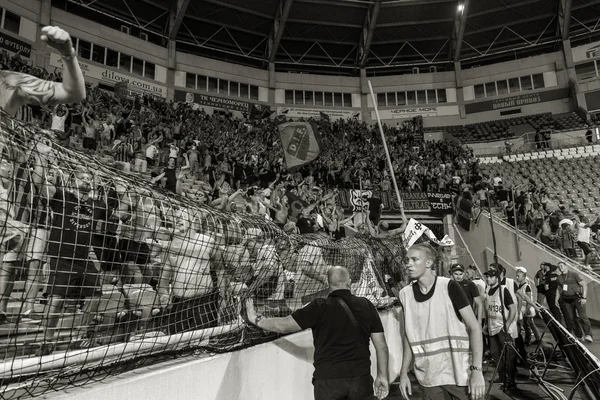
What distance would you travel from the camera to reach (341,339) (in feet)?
10.7

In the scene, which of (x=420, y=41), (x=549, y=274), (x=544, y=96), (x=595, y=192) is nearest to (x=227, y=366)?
(x=549, y=274)

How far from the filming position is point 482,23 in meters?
31.4

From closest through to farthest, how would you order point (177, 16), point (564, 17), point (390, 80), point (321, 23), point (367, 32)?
1. point (177, 16)
2. point (321, 23)
3. point (564, 17)
4. point (367, 32)
5. point (390, 80)

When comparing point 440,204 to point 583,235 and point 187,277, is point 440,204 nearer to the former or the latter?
point 583,235

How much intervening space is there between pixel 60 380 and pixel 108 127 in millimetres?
11937

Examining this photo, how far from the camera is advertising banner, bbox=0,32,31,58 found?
62.6 ft

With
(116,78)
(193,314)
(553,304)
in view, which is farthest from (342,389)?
(116,78)

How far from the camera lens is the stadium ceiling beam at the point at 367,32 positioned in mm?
28688

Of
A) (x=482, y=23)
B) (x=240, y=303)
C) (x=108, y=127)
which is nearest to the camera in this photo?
(x=240, y=303)

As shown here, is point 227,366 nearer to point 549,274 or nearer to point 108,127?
point 549,274

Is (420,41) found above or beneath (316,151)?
above

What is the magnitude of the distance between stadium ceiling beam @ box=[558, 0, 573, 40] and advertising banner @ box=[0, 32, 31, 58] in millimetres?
33143

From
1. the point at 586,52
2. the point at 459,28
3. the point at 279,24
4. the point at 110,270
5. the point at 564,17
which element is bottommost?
the point at 110,270

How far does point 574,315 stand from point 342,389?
8.59 meters
